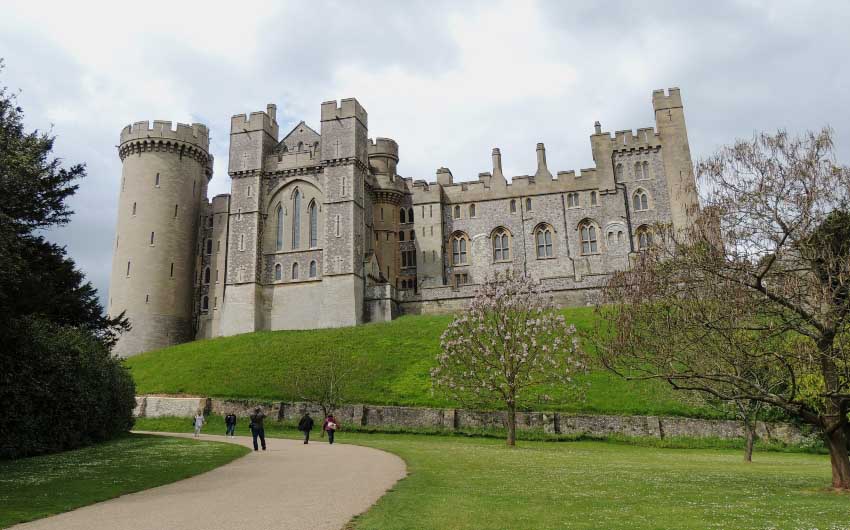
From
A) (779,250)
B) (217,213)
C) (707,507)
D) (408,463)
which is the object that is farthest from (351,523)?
(217,213)

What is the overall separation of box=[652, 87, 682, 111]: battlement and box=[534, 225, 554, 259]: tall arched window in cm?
1296

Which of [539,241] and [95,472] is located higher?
[539,241]

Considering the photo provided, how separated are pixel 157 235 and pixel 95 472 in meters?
41.2

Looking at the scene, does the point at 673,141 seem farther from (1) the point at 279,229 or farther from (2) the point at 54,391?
(2) the point at 54,391

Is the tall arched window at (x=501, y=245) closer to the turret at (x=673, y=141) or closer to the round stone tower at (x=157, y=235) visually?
the turret at (x=673, y=141)

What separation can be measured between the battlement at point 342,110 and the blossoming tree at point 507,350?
25948 millimetres

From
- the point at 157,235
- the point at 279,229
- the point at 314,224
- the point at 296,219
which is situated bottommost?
the point at 279,229

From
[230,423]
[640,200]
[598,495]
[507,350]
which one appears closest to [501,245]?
[640,200]

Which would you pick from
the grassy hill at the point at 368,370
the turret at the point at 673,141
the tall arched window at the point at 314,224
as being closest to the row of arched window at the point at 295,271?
the tall arched window at the point at 314,224

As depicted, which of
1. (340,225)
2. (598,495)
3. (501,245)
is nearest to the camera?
(598,495)

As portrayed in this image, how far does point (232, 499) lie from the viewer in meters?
10.7

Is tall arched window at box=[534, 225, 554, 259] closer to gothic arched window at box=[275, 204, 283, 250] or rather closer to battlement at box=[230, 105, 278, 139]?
gothic arched window at box=[275, 204, 283, 250]

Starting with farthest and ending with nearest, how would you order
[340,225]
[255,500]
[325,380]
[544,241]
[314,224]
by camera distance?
[544,241] < [314,224] < [340,225] < [325,380] < [255,500]

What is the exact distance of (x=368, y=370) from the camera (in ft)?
111
